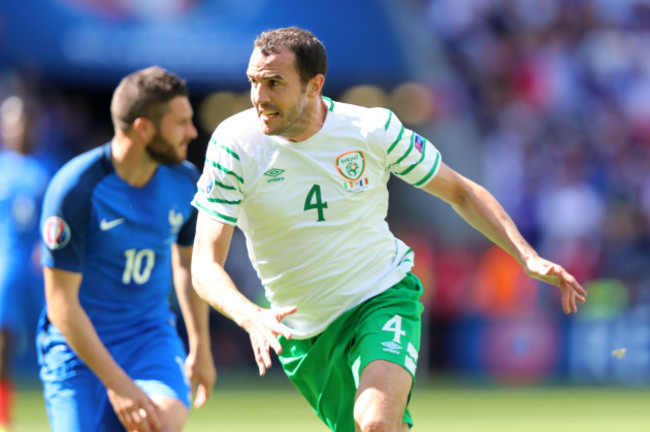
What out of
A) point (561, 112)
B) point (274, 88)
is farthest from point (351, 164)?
point (561, 112)

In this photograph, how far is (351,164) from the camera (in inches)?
223

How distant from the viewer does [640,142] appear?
1972cm

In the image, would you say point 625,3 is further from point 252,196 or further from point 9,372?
point 252,196

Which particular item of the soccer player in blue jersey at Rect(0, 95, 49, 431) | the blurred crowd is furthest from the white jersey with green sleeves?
the blurred crowd

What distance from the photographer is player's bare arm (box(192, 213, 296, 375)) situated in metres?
4.59

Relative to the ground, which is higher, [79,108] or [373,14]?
[373,14]

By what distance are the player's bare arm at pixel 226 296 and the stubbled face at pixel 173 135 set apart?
82 centimetres

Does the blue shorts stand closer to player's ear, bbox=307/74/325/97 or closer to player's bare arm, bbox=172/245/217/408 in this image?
player's bare arm, bbox=172/245/217/408

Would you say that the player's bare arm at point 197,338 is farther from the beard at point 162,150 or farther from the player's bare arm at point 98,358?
the player's bare arm at point 98,358

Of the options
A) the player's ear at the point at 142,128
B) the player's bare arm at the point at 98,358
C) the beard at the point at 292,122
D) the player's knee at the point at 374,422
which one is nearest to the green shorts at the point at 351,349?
the player's knee at the point at 374,422

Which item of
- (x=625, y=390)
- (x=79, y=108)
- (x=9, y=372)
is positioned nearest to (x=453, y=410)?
(x=625, y=390)

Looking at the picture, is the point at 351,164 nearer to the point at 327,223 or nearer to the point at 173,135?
the point at 327,223

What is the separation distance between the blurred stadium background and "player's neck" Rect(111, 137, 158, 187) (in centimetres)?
875

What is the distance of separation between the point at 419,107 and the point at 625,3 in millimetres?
5142
